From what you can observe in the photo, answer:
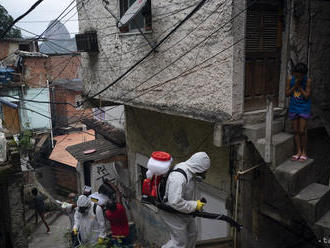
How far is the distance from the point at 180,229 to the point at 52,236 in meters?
7.13

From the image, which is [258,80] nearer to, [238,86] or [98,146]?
[238,86]

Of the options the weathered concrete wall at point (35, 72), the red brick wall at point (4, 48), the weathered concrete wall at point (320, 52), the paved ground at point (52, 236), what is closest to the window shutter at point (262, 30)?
the weathered concrete wall at point (320, 52)

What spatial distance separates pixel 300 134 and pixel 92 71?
6063 mm

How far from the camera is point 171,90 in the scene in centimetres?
597

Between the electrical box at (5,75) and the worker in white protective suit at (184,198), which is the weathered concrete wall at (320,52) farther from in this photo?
the electrical box at (5,75)

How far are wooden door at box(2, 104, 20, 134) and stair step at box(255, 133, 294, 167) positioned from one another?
57.5 ft

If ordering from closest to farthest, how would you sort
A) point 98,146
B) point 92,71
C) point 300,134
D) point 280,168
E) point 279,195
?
1. point 280,168
2. point 300,134
3. point 279,195
4. point 92,71
5. point 98,146

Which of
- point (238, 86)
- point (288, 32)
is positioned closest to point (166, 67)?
point (238, 86)

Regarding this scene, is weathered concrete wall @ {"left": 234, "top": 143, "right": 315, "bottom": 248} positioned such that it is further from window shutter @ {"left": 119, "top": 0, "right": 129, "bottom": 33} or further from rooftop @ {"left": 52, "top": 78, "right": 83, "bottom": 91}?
rooftop @ {"left": 52, "top": 78, "right": 83, "bottom": 91}

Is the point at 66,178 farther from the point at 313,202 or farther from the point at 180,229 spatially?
the point at 313,202

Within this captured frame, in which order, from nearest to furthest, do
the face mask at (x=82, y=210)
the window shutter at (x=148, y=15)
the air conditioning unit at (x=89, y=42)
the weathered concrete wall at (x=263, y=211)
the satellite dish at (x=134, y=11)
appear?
the weathered concrete wall at (x=263, y=211) < the satellite dish at (x=134, y=11) < the window shutter at (x=148, y=15) < the face mask at (x=82, y=210) < the air conditioning unit at (x=89, y=42)

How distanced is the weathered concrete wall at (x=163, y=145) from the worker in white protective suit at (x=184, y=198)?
5.25ft

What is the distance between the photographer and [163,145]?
8023 millimetres

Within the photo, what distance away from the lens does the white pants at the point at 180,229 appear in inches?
176
